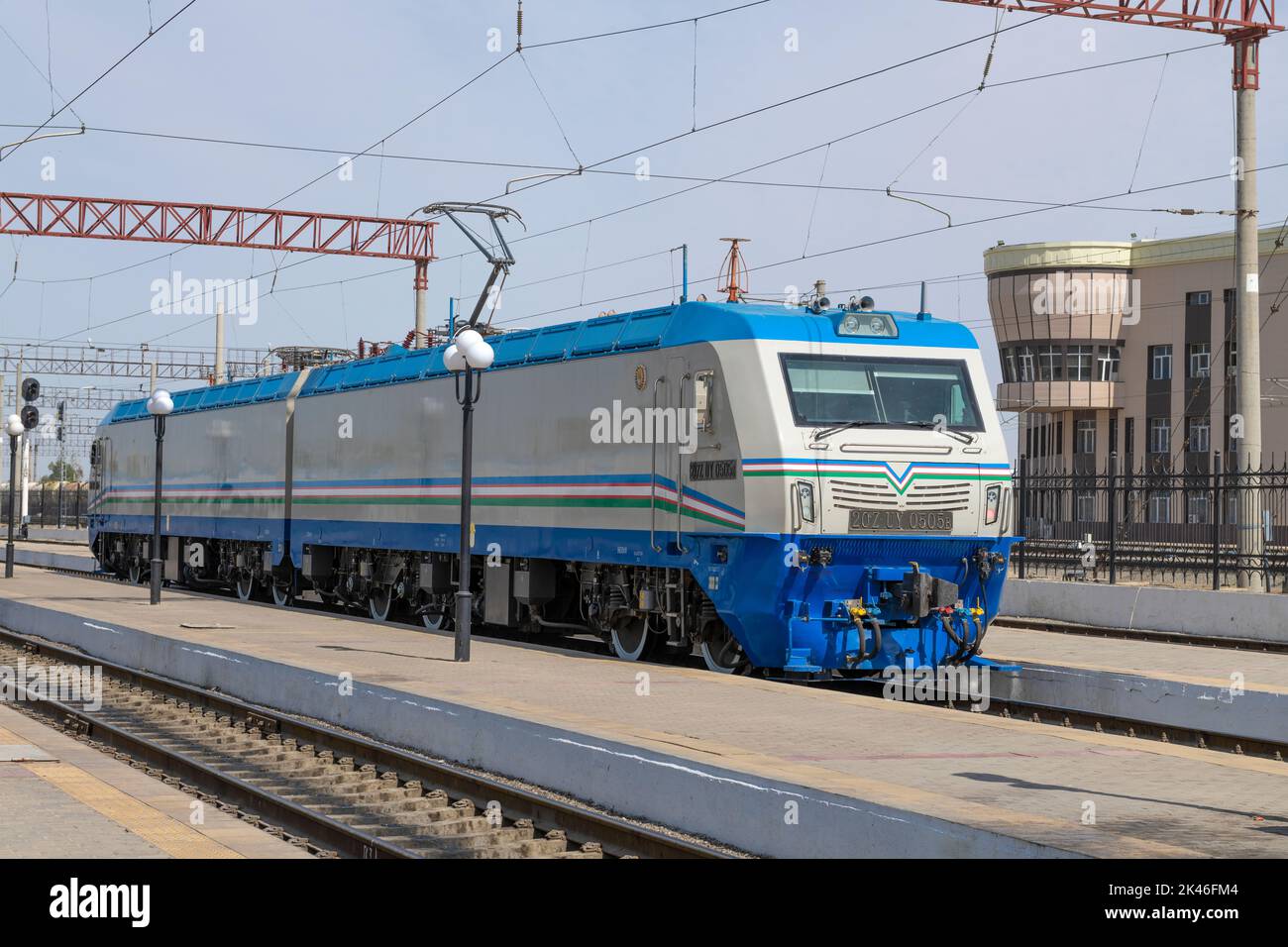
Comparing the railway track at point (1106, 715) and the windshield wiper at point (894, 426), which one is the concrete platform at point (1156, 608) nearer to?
the railway track at point (1106, 715)

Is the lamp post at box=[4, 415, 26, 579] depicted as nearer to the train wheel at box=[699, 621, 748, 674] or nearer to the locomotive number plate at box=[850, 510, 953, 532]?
the train wheel at box=[699, 621, 748, 674]

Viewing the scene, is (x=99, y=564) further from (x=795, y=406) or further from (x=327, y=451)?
(x=795, y=406)

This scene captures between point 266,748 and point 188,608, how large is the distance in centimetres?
1334

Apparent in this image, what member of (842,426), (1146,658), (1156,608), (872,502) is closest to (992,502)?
(872,502)

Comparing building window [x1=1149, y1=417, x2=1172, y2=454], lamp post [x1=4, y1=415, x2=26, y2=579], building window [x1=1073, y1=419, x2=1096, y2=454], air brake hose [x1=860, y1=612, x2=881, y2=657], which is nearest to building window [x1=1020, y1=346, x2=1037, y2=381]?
building window [x1=1073, y1=419, x2=1096, y2=454]

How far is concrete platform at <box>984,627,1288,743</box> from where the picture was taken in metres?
14.3

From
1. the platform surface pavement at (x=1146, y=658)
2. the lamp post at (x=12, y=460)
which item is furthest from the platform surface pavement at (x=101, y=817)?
the lamp post at (x=12, y=460)

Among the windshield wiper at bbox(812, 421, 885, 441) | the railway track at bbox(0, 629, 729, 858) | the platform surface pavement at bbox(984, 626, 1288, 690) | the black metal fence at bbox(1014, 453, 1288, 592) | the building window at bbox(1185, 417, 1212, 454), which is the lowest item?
the railway track at bbox(0, 629, 729, 858)

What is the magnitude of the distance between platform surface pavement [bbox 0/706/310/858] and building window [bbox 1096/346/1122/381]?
5988 cm

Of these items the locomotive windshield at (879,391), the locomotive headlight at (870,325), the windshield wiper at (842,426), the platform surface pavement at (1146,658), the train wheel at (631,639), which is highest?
the locomotive headlight at (870,325)

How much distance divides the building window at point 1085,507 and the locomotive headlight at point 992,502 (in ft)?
31.9

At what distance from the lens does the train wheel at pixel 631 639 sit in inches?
736

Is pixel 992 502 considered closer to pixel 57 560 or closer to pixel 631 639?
pixel 631 639

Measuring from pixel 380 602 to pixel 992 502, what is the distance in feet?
40.2
